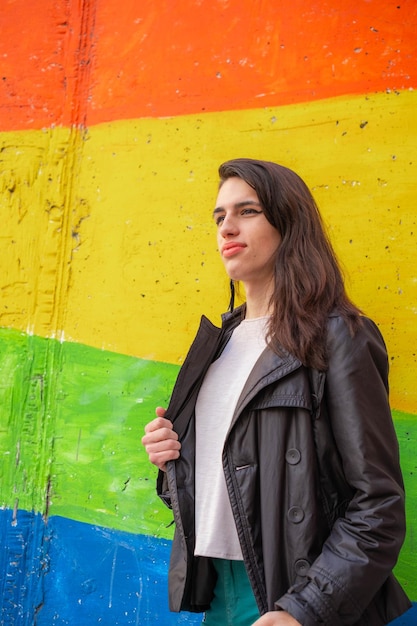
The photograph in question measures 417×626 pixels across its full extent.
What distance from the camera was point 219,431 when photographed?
193 centimetres

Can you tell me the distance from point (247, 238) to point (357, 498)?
828 millimetres

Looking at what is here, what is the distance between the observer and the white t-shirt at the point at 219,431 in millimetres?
1795

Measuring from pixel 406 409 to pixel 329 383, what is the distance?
78 cm

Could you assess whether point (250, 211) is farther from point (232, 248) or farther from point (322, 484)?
point (322, 484)

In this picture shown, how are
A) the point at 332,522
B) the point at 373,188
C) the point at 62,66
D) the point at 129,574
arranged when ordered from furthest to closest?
the point at 62,66 → the point at 129,574 → the point at 373,188 → the point at 332,522

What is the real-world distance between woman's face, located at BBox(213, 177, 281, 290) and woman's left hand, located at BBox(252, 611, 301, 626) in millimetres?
942

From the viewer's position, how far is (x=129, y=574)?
2621mm

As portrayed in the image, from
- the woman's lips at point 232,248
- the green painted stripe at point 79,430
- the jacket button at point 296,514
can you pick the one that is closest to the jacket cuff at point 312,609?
the jacket button at point 296,514

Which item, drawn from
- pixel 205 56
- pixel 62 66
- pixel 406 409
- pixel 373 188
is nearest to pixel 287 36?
pixel 205 56

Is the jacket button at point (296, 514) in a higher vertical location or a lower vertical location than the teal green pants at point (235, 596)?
higher

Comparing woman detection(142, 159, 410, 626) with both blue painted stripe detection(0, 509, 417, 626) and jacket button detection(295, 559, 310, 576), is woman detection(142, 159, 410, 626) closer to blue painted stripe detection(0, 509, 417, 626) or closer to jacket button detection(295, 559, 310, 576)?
jacket button detection(295, 559, 310, 576)

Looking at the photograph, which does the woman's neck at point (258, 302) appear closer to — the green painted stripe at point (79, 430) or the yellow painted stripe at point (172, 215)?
the yellow painted stripe at point (172, 215)

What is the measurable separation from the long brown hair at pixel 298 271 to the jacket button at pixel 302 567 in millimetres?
467

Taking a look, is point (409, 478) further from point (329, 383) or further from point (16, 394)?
point (16, 394)
